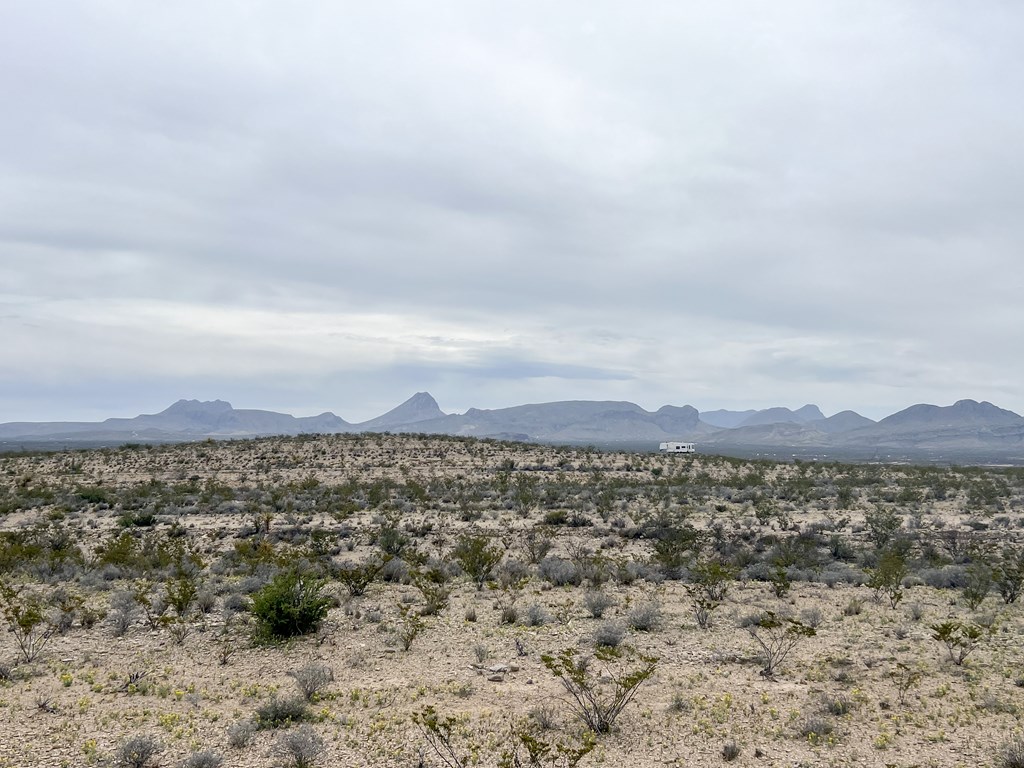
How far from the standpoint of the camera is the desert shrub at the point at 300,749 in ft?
23.1

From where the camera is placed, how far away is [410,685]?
9.33 meters

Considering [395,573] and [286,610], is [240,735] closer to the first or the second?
[286,610]

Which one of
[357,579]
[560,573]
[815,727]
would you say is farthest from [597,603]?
[357,579]

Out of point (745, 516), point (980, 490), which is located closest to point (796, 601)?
point (745, 516)

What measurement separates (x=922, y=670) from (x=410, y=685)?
780cm

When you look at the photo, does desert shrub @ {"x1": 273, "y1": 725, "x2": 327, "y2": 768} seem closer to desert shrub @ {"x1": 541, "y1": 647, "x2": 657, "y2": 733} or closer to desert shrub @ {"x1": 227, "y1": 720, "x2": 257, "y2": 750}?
desert shrub @ {"x1": 227, "y1": 720, "x2": 257, "y2": 750}

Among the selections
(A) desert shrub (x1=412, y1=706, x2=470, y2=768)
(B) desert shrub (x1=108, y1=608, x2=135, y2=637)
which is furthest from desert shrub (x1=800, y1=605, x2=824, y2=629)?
(B) desert shrub (x1=108, y1=608, x2=135, y2=637)

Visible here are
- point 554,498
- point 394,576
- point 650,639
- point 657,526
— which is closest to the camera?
point 650,639

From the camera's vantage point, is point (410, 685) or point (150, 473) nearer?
point (410, 685)

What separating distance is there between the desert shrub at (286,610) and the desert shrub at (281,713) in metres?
2.94

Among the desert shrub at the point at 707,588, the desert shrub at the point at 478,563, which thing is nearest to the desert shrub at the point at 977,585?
the desert shrub at the point at 707,588

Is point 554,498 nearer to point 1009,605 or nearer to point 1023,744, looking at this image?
point 1009,605

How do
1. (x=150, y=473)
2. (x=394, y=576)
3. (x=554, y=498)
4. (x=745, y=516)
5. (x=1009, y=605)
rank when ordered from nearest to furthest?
(x=1009, y=605)
(x=394, y=576)
(x=745, y=516)
(x=554, y=498)
(x=150, y=473)

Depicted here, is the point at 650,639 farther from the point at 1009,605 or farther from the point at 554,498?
the point at 554,498
